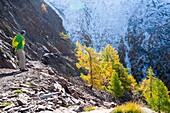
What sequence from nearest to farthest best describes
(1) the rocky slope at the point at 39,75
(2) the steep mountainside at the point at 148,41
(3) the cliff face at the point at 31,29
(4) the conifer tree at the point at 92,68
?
(1) the rocky slope at the point at 39,75 < (3) the cliff face at the point at 31,29 < (4) the conifer tree at the point at 92,68 < (2) the steep mountainside at the point at 148,41

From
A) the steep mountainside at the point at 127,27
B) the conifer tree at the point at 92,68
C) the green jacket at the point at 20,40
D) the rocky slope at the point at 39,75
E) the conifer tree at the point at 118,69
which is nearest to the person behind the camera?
the rocky slope at the point at 39,75

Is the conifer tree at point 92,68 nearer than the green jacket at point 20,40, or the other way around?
the green jacket at point 20,40

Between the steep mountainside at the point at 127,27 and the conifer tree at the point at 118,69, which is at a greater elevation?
the steep mountainside at the point at 127,27

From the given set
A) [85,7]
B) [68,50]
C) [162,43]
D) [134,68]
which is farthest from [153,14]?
[68,50]

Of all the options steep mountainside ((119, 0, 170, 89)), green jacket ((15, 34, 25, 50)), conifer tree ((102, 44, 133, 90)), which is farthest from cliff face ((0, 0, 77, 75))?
steep mountainside ((119, 0, 170, 89))

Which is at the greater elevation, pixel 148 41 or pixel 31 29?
pixel 148 41

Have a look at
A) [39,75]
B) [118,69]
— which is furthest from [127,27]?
[39,75]

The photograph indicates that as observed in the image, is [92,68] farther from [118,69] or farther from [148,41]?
[148,41]

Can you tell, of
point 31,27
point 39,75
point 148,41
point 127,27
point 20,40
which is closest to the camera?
point 20,40

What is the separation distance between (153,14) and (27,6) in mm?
131406

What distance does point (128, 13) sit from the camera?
176 meters

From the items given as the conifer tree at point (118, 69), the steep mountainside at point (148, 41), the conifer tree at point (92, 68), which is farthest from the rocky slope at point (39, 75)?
the steep mountainside at point (148, 41)

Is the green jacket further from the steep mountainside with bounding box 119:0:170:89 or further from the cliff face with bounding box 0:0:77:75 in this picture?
the steep mountainside with bounding box 119:0:170:89

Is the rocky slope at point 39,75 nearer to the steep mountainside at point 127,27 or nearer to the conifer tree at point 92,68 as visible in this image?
the conifer tree at point 92,68
